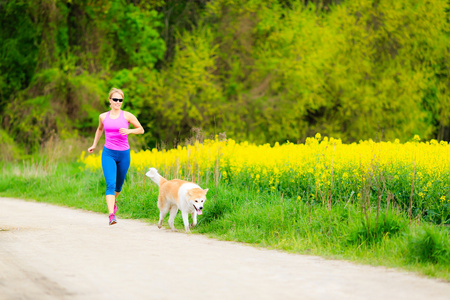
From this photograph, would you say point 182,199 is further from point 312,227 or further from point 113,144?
point 312,227

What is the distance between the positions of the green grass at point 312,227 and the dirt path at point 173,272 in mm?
471

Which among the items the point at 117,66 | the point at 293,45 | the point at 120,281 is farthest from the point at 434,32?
the point at 120,281

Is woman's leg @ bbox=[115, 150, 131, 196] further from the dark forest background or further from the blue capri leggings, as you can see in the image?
the dark forest background

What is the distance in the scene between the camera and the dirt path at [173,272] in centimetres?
648

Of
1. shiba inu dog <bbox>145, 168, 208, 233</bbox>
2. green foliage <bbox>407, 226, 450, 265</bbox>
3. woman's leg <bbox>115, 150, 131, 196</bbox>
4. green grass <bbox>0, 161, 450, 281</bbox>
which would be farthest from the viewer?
woman's leg <bbox>115, 150, 131, 196</bbox>

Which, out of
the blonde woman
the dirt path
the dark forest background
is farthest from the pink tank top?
the dark forest background

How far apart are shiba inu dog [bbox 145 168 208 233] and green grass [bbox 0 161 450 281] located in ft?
1.27

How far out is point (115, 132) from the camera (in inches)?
454

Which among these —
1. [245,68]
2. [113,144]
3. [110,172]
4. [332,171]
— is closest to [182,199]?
[110,172]

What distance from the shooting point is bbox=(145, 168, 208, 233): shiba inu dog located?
10.5 meters

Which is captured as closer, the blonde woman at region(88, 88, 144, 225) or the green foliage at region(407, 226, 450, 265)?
the green foliage at region(407, 226, 450, 265)

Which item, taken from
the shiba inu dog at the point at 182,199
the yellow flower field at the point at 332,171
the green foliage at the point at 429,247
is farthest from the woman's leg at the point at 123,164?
the green foliage at the point at 429,247

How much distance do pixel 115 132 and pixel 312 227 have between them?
3753 millimetres

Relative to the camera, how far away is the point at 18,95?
1309 inches
